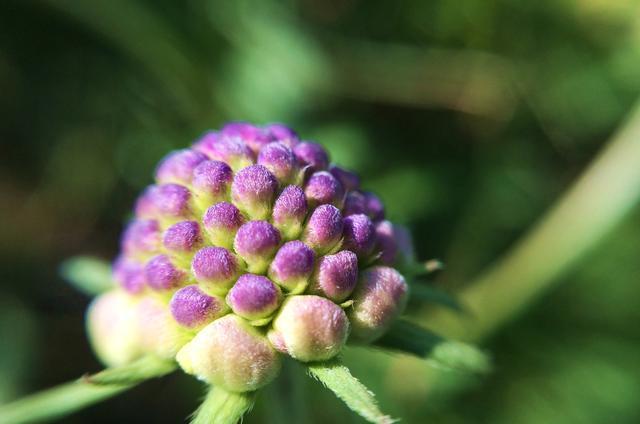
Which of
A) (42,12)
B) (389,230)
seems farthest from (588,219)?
(42,12)

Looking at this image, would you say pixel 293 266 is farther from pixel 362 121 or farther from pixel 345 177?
pixel 362 121

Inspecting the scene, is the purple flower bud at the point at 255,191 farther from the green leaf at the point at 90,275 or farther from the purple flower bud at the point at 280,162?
the green leaf at the point at 90,275

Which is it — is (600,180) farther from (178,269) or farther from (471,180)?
(178,269)

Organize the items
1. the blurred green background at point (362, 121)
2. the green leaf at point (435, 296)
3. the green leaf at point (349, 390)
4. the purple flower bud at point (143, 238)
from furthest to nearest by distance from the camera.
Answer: the blurred green background at point (362, 121), the green leaf at point (435, 296), the purple flower bud at point (143, 238), the green leaf at point (349, 390)

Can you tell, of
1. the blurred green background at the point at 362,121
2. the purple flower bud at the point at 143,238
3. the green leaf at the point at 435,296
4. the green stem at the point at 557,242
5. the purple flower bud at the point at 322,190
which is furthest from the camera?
the blurred green background at the point at 362,121

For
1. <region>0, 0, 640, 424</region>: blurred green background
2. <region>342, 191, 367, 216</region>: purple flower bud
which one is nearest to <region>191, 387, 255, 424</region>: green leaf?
<region>342, 191, 367, 216</region>: purple flower bud

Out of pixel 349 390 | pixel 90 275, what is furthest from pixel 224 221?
pixel 90 275

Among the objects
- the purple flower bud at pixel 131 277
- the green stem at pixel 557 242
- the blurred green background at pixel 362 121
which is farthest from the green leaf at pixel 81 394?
the green stem at pixel 557 242
